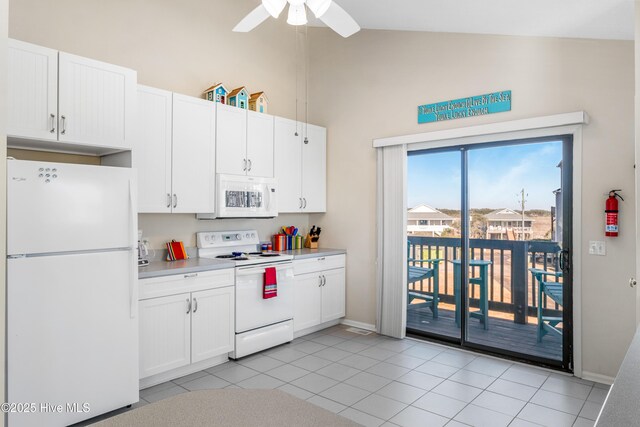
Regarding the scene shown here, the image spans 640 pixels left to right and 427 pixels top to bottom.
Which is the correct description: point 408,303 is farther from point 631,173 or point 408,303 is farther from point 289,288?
point 631,173

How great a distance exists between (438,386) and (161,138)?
320 cm

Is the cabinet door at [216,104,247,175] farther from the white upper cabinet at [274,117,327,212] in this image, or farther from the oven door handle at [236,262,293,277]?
the oven door handle at [236,262,293,277]

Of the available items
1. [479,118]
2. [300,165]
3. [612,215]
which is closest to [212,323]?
[300,165]

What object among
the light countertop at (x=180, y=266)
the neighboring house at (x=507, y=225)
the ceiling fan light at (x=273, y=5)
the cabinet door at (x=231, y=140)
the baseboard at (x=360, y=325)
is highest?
the ceiling fan light at (x=273, y=5)

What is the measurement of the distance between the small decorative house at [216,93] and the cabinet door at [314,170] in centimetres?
117

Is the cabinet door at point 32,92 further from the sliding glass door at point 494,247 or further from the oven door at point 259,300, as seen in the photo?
the sliding glass door at point 494,247

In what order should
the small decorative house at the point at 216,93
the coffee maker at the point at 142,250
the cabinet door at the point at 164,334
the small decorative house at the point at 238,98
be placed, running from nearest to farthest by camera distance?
the cabinet door at the point at 164,334
the coffee maker at the point at 142,250
the small decorative house at the point at 216,93
the small decorative house at the point at 238,98

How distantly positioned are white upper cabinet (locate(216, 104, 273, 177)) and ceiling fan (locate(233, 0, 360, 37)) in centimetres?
116

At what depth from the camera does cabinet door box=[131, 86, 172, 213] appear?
3436 mm

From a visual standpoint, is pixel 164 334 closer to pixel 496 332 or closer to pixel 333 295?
pixel 333 295

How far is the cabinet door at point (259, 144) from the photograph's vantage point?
4332mm

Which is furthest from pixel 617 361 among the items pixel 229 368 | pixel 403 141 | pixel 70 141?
pixel 70 141

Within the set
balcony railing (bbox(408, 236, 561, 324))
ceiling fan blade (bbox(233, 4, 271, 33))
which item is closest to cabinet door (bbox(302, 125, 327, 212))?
balcony railing (bbox(408, 236, 561, 324))

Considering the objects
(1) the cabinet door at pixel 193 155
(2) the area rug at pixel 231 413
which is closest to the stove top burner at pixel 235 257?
(1) the cabinet door at pixel 193 155
